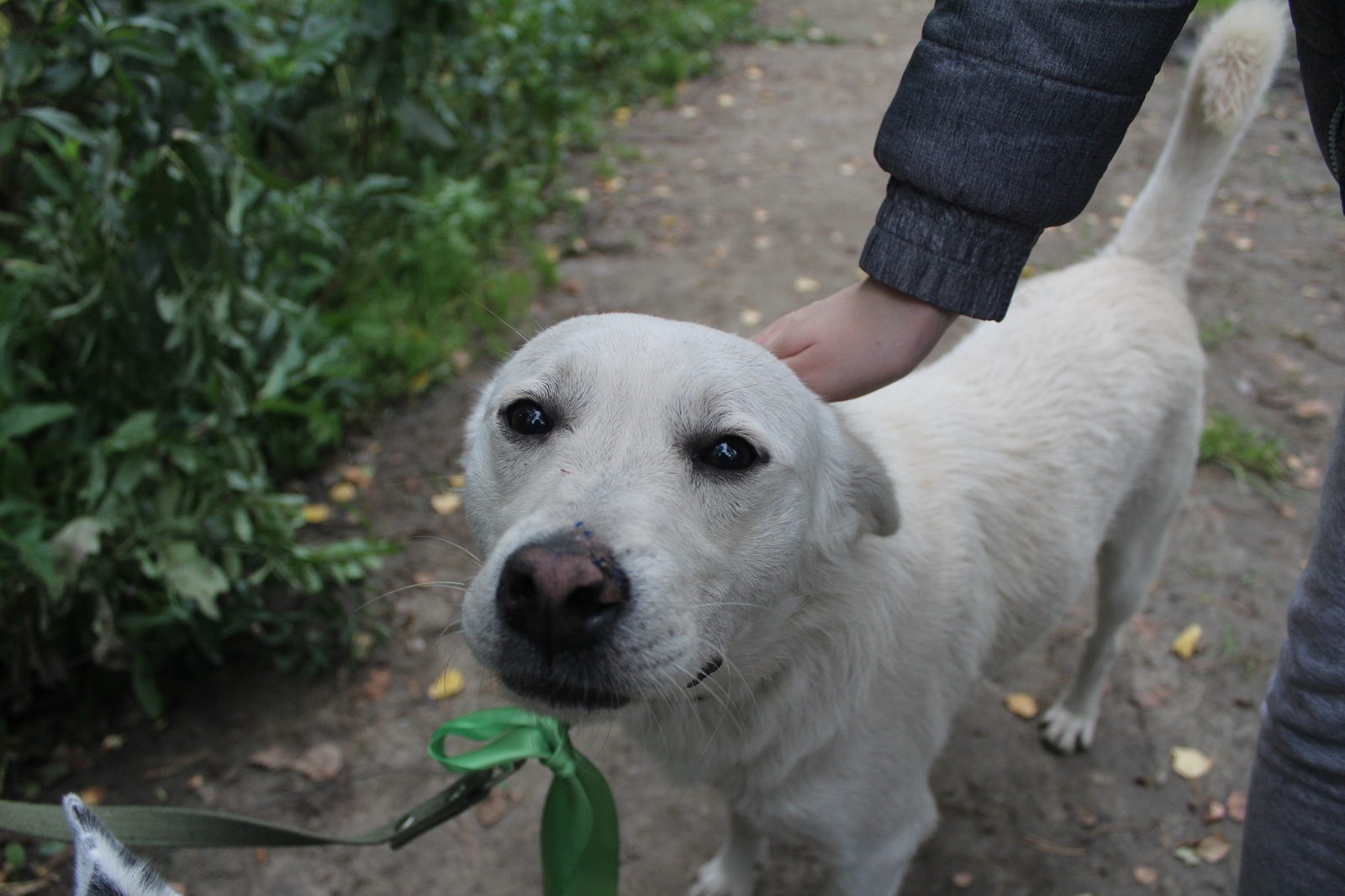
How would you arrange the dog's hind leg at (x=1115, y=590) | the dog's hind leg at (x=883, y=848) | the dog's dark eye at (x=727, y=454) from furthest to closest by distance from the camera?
1. the dog's hind leg at (x=1115, y=590)
2. the dog's hind leg at (x=883, y=848)
3. the dog's dark eye at (x=727, y=454)

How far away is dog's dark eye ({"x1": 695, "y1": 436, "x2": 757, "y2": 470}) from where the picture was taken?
1.54 metres

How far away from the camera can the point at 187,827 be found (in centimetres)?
151

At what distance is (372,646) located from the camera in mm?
3254

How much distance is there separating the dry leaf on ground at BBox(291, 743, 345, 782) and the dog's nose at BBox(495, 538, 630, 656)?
2014 mm

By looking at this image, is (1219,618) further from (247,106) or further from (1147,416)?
(247,106)

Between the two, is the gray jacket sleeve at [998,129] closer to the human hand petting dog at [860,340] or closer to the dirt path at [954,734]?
the human hand petting dog at [860,340]

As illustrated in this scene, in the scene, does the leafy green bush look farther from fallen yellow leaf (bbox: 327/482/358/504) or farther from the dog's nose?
the dog's nose

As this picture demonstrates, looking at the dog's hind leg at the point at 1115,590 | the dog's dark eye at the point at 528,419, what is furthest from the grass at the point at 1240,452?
the dog's dark eye at the point at 528,419

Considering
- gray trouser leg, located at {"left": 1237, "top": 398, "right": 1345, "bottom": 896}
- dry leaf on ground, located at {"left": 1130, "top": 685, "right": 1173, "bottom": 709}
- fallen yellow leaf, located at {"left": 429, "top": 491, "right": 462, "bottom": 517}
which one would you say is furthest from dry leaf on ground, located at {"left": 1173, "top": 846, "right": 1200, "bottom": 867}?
fallen yellow leaf, located at {"left": 429, "top": 491, "right": 462, "bottom": 517}

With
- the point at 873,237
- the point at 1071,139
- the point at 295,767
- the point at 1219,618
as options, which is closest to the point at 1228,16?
the point at 1071,139

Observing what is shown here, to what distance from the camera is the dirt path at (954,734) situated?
8.68 feet

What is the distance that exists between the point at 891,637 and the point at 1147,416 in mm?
1071

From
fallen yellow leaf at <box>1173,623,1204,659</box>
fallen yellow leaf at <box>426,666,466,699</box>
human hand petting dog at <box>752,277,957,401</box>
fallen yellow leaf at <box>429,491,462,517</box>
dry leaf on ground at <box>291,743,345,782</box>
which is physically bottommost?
dry leaf on ground at <box>291,743,345,782</box>

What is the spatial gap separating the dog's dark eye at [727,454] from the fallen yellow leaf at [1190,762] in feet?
7.71
